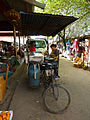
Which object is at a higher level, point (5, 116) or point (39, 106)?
point (5, 116)

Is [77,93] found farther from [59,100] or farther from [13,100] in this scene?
[13,100]

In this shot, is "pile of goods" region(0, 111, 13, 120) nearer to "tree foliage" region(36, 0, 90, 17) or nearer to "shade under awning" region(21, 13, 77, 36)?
"shade under awning" region(21, 13, 77, 36)

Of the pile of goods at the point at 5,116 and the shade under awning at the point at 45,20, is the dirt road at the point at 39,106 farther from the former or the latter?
the shade under awning at the point at 45,20

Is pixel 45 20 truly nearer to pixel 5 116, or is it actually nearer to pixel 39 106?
pixel 39 106

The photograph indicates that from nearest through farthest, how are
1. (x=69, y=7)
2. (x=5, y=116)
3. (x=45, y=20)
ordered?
(x=5, y=116) → (x=45, y=20) → (x=69, y=7)

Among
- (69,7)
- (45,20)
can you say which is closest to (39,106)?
(45,20)

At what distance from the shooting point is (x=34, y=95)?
365 centimetres

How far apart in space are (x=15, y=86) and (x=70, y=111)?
8.46 feet

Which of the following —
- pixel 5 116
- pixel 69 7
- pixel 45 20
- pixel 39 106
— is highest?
Result: pixel 69 7

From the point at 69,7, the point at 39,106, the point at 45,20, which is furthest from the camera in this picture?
the point at 69,7

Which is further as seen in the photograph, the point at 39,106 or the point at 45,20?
the point at 45,20

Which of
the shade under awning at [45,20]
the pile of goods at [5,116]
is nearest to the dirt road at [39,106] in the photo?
the pile of goods at [5,116]

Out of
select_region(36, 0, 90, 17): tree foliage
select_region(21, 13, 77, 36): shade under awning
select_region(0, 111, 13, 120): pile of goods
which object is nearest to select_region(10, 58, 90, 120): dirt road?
select_region(0, 111, 13, 120): pile of goods

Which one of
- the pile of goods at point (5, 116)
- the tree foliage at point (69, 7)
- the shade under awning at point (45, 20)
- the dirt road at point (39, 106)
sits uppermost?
the tree foliage at point (69, 7)
